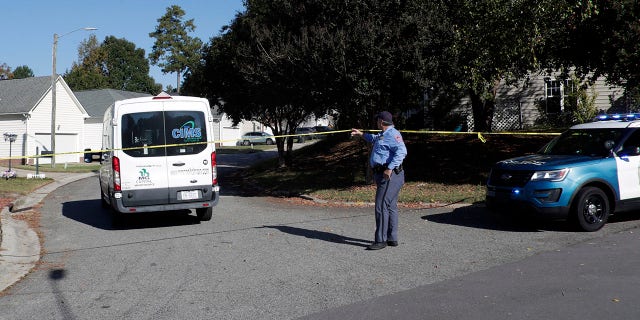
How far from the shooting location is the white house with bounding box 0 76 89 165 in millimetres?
36000

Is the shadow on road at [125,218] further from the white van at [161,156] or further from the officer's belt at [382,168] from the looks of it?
the officer's belt at [382,168]

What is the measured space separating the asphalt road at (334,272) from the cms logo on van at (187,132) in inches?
67.3

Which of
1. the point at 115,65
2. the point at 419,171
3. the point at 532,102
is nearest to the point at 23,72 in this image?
the point at 115,65

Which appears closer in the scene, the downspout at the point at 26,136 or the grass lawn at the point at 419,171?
the grass lawn at the point at 419,171

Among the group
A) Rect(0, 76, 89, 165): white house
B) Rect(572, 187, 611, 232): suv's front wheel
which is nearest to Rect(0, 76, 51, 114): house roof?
Rect(0, 76, 89, 165): white house

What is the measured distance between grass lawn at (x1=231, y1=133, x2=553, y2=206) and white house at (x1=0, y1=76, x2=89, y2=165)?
18548 millimetres

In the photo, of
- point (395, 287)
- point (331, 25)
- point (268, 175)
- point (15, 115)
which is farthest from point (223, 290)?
point (15, 115)

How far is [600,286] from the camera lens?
6086mm

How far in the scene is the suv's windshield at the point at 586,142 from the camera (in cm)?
971

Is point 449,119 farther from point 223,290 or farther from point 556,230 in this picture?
point 223,290

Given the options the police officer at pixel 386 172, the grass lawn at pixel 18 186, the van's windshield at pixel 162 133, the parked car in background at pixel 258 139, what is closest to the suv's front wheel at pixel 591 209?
the police officer at pixel 386 172

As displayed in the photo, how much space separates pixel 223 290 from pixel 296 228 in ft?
13.4

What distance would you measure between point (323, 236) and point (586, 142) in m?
4.76

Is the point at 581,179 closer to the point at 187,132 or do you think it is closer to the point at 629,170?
the point at 629,170
